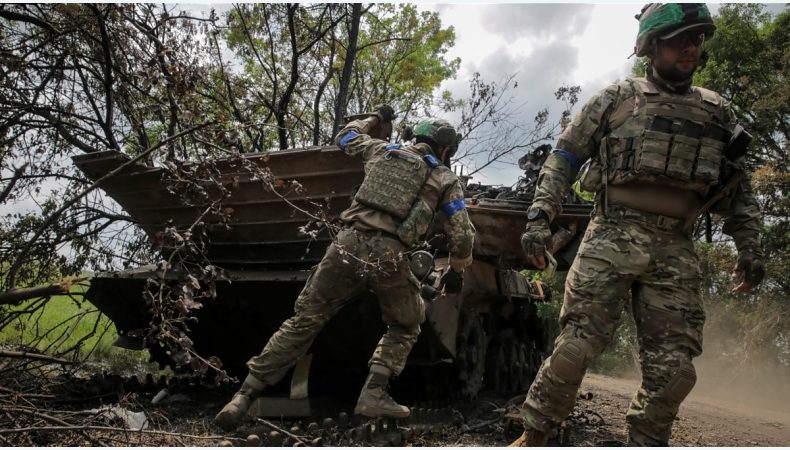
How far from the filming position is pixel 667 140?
128 inches

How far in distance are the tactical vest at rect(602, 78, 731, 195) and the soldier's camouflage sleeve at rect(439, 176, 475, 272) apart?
47.2 inches

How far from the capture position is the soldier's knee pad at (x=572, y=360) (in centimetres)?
316

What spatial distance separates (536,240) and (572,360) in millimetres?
564

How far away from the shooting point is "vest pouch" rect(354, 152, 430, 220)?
14.1 feet

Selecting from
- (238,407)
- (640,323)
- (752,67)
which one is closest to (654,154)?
(640,323)

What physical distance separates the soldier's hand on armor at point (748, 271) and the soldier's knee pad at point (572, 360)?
33.0 inches

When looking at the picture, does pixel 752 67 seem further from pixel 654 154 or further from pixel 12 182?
pixel 12 182

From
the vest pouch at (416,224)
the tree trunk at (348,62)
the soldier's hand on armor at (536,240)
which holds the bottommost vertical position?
the soldier's hand on armor at (536,240)


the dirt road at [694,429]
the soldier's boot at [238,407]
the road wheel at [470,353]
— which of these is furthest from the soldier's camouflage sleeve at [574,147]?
the road wheel at [470,353]

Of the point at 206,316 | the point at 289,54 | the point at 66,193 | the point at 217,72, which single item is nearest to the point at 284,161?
the point at 206,316

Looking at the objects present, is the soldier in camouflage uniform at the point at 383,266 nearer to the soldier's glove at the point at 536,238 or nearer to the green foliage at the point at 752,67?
the soldier's glove at the point at 536,238

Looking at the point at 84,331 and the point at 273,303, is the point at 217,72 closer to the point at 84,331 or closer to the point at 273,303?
the point at 84,331

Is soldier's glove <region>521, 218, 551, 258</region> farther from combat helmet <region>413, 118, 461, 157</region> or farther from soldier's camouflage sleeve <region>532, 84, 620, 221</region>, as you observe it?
combat helmet <region>413, 118, 461, 157</region>

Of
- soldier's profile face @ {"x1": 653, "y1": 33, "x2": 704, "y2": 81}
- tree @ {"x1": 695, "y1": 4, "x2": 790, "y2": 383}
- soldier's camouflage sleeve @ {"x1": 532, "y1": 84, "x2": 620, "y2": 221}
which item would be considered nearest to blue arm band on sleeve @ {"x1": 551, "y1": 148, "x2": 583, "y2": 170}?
soldier's camouflage sleeve @ {"x1": 532, "y1": 84, "x2": 620, "y2": 221}
